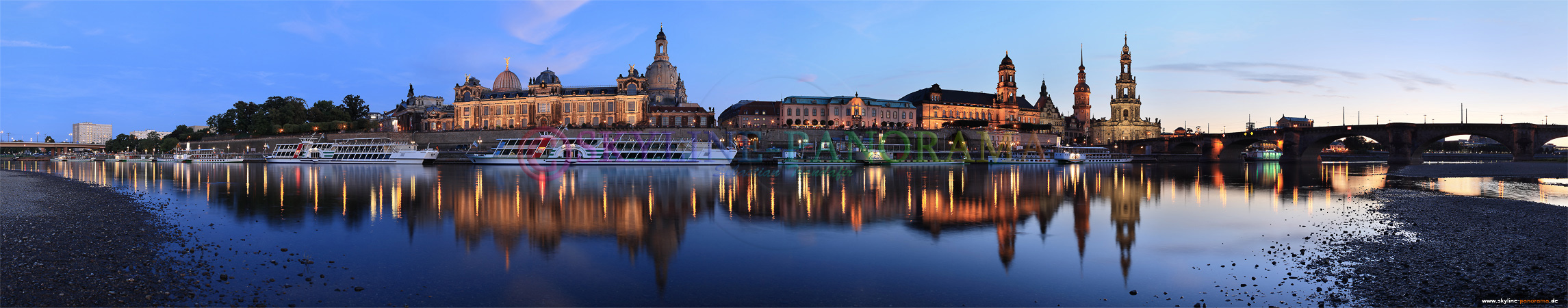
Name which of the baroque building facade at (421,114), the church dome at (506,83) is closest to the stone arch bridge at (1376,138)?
the church dome at (506,83)

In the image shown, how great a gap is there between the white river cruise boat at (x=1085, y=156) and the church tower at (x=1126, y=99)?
54.0m

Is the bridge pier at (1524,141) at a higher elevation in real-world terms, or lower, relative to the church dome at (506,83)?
lower

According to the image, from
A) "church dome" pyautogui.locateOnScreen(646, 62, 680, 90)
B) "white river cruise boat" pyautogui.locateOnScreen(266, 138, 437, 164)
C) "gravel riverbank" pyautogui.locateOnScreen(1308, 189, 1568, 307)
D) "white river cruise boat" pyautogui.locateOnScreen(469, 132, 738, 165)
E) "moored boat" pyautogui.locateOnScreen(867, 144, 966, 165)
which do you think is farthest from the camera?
"church dome" pyautogui.locateOnScreen(646, 62, 680, 90)

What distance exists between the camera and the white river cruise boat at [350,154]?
77.0 metres

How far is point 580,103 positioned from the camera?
11156cm

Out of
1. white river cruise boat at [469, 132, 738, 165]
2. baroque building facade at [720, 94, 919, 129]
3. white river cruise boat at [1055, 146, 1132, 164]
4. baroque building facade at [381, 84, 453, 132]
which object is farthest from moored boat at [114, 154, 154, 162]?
white river cruise boat at [1055, 146, 1132, 164]

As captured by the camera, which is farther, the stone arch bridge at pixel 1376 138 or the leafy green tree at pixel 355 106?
the leafy green tree at pixel 355 106

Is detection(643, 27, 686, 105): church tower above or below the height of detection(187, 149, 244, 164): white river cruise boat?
above

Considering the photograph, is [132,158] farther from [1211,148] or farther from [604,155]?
[1211,148]

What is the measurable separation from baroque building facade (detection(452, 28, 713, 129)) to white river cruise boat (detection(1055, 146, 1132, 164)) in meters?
50.8

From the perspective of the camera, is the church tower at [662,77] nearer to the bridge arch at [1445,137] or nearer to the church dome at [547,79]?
the church dome at [547,79]

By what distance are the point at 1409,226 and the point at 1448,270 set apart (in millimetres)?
8309

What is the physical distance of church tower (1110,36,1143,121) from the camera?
164 meters

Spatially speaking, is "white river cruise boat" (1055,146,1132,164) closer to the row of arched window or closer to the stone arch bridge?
the stone arch bridge
